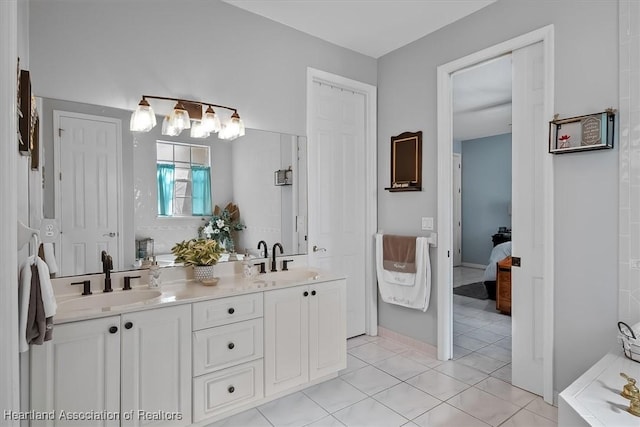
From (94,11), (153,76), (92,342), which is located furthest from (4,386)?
(94,11)

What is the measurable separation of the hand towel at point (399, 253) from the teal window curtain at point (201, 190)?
1681 millimetres

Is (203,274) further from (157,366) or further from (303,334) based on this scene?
(303,334)

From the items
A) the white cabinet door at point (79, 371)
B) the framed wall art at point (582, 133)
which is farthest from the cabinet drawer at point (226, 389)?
the framed wall art at point (582, 133)

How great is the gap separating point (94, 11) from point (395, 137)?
252cm

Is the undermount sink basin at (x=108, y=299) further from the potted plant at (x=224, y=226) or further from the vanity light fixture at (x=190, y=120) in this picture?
the vanity light fixture at (x=190, y=120)

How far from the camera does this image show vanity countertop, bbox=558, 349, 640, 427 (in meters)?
1.35

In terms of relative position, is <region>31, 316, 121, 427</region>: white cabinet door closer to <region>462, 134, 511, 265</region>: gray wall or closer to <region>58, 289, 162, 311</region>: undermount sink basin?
<region>58, 289, 162, 311</region>: undermount sink basin

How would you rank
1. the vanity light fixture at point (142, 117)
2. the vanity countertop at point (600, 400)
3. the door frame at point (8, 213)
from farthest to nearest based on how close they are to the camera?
the vanity light fixture at point (142, 117)
the vanity countertop at point (600, 400)
the door frame at point (8, 213)

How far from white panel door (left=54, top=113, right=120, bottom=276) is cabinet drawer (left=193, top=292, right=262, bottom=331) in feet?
2.20

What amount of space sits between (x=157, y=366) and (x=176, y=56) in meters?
1.99

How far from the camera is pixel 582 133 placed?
2.13 meters

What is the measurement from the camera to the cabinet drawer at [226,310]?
202 centimetres

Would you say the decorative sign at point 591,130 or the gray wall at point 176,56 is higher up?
the gray wall at point 176,56

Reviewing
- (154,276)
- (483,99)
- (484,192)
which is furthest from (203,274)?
(484,192)
